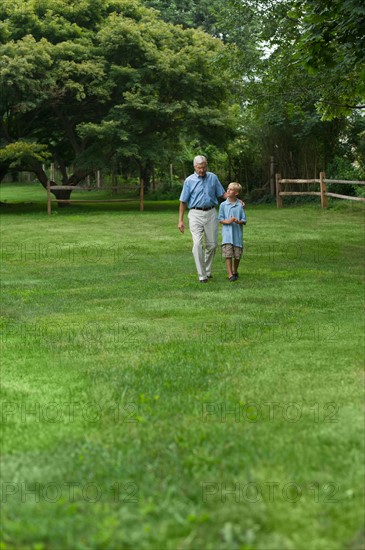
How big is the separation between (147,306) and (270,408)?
5348 millimetres

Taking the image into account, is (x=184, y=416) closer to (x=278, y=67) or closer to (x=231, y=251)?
(x=231, y=251)

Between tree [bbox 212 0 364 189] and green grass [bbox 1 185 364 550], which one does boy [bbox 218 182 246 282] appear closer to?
green grass [bbox 1 185 364 550]

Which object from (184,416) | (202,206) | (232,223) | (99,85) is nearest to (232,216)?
(232,223)

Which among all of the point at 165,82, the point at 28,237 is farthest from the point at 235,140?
the point at 28,237

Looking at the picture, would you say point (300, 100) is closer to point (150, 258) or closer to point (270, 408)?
point (150, 258)

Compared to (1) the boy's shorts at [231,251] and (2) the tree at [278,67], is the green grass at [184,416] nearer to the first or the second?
(1) the boy's shorts at [231,251]

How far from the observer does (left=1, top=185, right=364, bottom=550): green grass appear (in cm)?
417

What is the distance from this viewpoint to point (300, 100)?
18.1 meters

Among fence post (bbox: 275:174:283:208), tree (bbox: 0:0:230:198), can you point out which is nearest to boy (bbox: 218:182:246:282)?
tree (bbox: 0:0:230:198)

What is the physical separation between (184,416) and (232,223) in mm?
8287

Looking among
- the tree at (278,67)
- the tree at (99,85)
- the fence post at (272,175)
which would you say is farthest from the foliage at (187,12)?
the tree at (278,67)

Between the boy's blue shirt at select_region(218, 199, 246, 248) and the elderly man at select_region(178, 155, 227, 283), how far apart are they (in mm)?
149

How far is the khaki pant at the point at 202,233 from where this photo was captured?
13.8 metres

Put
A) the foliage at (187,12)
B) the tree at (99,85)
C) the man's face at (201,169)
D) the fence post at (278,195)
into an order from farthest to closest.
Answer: the foliage at (187,12) < the fence post at (278,195) < the tree at (99,85) < the man's face at (201,169)
